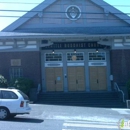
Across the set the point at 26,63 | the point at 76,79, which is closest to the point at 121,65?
the point at 76,79

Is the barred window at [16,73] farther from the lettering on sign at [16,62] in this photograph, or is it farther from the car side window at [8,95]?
the car side window at [8,95]

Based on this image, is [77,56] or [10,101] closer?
[10,101]

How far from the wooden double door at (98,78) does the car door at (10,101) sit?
13159 millimetres

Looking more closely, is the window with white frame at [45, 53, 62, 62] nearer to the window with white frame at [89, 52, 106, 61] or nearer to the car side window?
the window with white frame at [89, 52, 106, 61]

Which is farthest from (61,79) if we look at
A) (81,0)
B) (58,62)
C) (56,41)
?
(81,0)

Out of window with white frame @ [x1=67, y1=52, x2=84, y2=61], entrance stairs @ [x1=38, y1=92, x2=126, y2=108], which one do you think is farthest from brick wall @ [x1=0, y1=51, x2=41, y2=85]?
window with white frame @ [x1=67, y1=52, x2=84, y2=61]

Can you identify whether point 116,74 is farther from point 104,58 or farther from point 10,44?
point 10,44

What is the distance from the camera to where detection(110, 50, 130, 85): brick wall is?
25.7m

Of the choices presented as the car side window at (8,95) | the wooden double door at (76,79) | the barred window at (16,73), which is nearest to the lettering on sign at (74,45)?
the wooden double door at (76,79)

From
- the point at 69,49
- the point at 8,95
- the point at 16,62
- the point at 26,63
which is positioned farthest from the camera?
the point at 69,49

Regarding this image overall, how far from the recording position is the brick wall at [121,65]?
25.7 meters

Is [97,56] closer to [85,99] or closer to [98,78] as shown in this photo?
[98,78]

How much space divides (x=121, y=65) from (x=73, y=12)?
633 centimetres

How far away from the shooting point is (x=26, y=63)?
25719 mm
